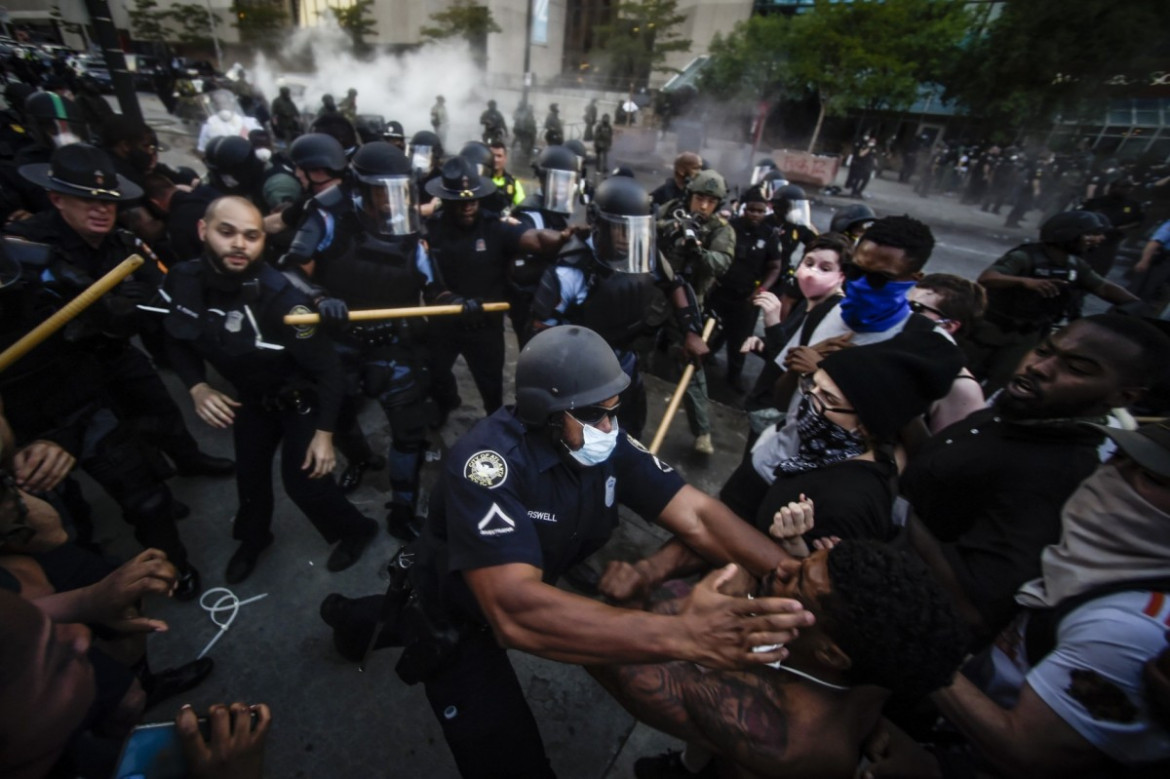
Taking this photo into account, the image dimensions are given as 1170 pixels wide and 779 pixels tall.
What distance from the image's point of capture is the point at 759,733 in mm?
1473

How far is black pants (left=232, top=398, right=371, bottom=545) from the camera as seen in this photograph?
302cm

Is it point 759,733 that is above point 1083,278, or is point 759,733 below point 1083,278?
below

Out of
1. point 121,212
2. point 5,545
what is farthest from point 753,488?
point 121,212

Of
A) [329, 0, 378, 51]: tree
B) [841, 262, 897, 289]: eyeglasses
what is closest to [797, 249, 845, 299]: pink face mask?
[841, 262, 897, 289]: eyeglasses

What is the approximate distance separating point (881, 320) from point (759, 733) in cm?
211

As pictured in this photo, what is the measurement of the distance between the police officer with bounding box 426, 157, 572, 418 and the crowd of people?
42 millimetres

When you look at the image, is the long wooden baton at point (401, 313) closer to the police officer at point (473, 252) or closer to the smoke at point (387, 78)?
the police officer at point (473, 252)

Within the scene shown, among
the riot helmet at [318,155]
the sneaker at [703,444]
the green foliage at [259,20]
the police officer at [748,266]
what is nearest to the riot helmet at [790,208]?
the police officer at [748,266]

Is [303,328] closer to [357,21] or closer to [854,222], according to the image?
[854,222]

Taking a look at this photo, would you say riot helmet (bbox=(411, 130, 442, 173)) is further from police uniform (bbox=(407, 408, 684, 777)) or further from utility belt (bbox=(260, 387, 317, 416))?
police uniform (bbox=(407, 408, 684, 777))

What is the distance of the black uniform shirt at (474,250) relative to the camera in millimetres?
4188

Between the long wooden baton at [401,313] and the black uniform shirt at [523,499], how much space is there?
1483 mm

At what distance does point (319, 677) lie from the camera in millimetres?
2695

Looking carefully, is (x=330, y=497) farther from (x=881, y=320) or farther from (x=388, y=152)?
(x=881, y=320)
